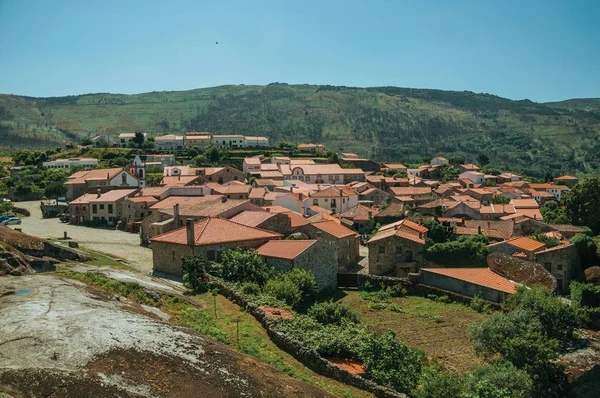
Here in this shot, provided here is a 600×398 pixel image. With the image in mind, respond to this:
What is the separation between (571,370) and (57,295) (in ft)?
67.1

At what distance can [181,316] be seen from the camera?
60.9ft

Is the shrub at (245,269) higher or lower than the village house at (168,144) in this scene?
lower

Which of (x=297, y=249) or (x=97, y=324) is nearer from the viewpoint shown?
(x=97, y=324)

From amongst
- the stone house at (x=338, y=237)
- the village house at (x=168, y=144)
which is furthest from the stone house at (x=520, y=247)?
the village house at (x=168, y=144)

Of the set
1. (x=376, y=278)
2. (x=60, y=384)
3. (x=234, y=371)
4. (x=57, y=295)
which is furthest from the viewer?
(x=376, y=278)

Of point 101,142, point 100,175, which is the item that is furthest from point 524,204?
point 101,142

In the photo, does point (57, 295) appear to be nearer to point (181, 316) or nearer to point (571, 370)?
point (181, 316)

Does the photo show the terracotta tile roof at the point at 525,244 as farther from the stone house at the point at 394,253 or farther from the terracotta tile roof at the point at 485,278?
the stone house at the point at 394,253

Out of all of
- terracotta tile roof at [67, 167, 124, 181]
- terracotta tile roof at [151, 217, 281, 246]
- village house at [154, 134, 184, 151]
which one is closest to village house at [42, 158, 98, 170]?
terracotta tile roof at [67, 167, 124, 181]

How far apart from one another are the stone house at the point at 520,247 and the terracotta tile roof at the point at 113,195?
37.8 metres

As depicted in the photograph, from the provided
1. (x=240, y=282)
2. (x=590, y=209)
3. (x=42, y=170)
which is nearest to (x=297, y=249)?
(x=240, y=282)

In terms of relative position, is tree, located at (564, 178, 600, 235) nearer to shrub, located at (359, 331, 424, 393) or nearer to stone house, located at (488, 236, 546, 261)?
stone house, located at (488, 236, 546, 261)

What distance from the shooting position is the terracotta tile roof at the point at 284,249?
28.5 m

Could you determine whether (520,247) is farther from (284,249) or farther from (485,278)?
(284,249)
